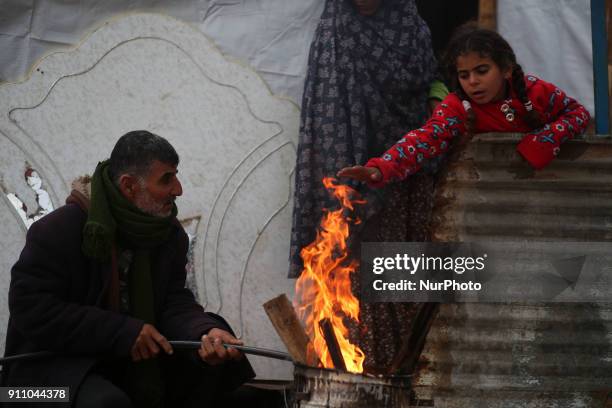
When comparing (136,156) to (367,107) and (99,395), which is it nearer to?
(99,395)

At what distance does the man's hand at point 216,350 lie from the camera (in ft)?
11.4

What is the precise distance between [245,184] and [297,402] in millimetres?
2206

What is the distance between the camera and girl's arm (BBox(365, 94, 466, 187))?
152 inches

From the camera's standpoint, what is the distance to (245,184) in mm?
5230

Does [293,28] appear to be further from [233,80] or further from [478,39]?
[478,39]

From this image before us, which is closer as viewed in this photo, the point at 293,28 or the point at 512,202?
the point at 512,202

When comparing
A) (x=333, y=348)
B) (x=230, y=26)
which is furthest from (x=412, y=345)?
(x=230, y=26)

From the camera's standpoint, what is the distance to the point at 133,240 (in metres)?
3.63

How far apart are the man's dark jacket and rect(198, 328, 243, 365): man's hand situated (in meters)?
0.11

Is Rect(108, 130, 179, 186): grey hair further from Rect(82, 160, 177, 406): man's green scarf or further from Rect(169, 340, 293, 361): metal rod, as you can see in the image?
Rect(169, 340, 293, 361): metal rod

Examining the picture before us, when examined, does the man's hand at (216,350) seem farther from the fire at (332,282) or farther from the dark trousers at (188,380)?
the fire at (332,282)

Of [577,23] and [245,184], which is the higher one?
[577,23]

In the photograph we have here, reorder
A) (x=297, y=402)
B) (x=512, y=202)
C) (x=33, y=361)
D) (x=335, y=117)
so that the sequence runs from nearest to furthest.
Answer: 1. (x=297, y=402)
2. (x=33, y=361)
3. (x=512, y=202)
4. (x=335, y=117)

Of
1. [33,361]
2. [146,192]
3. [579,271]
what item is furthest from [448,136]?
[33,361]
